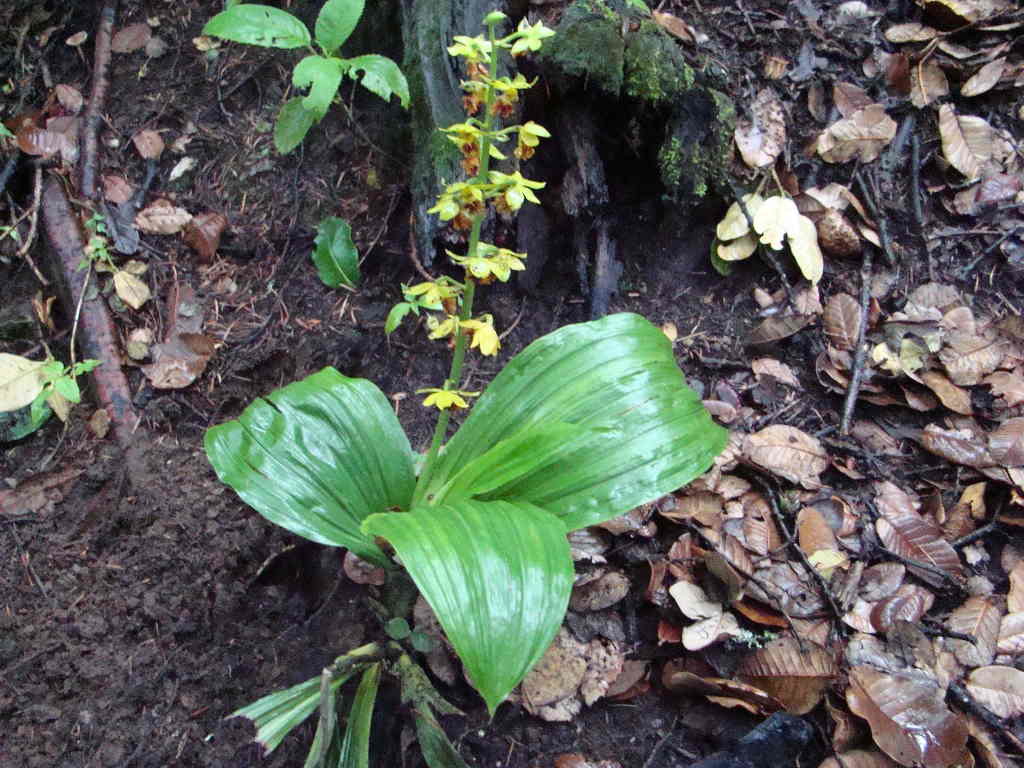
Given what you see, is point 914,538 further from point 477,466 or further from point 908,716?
point 477,466

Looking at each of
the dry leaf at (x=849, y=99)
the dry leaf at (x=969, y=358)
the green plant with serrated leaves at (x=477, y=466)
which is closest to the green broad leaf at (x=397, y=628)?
the green plant with serrated leaves at (x=477, y=466)

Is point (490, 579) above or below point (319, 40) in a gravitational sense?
below

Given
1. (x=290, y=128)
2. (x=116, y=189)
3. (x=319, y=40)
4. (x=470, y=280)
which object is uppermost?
(x=319, y=40)

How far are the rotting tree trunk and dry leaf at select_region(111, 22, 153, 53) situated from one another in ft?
4.51

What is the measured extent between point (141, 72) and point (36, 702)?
264 cm

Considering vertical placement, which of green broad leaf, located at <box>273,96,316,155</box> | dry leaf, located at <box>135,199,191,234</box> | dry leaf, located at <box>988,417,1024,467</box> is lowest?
dry leaf, located at <box>988,417,1024,467</box>

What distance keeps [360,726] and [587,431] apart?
96cm

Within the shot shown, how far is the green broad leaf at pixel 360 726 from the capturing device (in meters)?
1.88

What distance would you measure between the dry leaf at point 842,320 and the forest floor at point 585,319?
1 cm

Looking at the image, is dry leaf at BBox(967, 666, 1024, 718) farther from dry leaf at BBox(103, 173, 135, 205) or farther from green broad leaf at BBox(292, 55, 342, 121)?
dry leaf at BBox(103, 173, 135, 205)

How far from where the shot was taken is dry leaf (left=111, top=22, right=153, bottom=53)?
337 centimetres

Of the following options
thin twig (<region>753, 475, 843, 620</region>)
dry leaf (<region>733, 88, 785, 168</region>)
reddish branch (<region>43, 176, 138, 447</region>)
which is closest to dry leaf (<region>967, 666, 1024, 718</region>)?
thin twig (<region>753, 475, 843, 620</region>)

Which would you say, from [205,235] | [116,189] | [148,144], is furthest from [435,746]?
[148,144]

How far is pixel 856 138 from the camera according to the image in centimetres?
312
